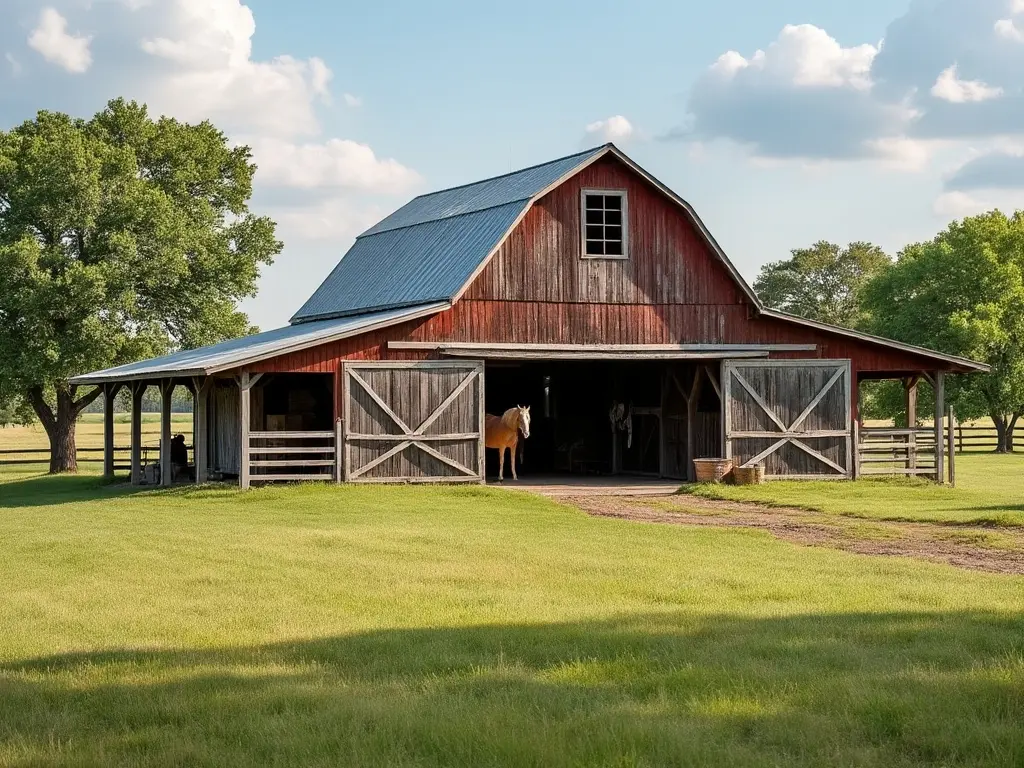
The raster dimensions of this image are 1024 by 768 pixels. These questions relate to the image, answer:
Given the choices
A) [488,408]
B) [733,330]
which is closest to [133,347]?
[488,408]

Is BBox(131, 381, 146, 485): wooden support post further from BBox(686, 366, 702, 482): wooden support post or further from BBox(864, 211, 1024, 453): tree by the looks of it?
BBox(864, 211, 1024, 453): tree

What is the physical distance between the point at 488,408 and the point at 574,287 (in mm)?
7991

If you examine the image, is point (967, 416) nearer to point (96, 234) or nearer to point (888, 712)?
point (96, 234)

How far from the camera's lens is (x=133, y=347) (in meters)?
36.5

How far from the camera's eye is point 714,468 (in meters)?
26.9

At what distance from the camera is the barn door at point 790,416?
90.0ft

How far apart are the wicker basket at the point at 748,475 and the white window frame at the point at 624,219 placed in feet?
15.5

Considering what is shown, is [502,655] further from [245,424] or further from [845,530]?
[245,424]

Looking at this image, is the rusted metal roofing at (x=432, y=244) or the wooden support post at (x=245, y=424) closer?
the wooden support post at (x=245, y=424)

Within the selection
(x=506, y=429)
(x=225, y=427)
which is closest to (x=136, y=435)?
(x=225, y=427)

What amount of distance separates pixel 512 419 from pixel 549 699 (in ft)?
68.6

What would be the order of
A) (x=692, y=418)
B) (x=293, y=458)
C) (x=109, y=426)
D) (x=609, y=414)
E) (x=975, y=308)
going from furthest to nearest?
(x=975, y=308)
(x=609, y=414)
(x=109, y=426)
(x=692, y=418)
(x=293, y=458)

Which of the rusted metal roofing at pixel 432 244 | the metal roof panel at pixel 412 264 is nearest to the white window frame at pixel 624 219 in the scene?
the rusted metal roofing at pixel 432 244

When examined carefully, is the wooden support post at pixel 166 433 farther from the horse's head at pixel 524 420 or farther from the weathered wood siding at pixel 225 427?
the horse's head at pixel 524 420
